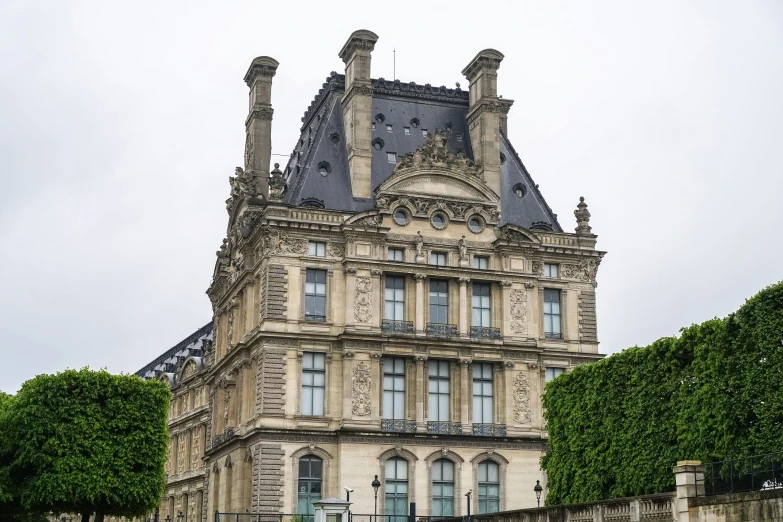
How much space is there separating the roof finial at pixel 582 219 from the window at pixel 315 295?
13.5 meters

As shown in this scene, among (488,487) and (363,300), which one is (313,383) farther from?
(488,487)

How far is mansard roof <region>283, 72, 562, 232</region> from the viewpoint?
188 feet

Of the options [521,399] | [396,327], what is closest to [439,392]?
[396,327]

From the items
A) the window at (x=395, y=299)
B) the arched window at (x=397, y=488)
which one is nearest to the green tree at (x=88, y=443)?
the arched window at (x=397, y=488)

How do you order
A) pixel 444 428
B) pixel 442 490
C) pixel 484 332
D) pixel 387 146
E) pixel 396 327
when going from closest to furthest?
1. pixel 442 490
2. pixel 444 428
3. pixel 396 327
4. pixel 484 332
5. pixel 387 146

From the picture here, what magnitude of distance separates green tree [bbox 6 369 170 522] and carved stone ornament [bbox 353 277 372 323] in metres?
9.68

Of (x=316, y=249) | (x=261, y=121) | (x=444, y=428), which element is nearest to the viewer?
(x=444, y=428)

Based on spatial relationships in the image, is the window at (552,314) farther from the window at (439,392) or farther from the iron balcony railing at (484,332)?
the window at (439,392)

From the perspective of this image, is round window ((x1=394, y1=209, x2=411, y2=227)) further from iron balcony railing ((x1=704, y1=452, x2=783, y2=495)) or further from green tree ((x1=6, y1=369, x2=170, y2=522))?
iron balcony railing ((x1=704, y1=452, x2=783, y2=495))

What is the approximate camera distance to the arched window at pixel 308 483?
52781 millimetres

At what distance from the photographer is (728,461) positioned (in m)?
33.5

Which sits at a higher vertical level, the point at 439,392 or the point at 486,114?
the point at 486,114

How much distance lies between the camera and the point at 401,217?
2242 inches

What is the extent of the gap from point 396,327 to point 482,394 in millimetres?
5246
